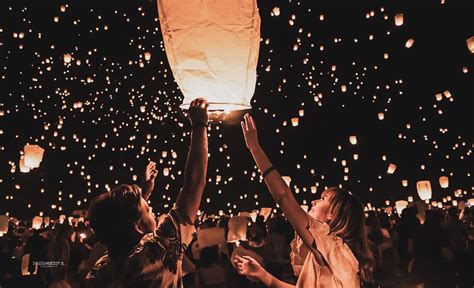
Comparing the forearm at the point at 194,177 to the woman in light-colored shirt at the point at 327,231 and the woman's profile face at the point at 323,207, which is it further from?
the woman's profile face at the point at 323,207

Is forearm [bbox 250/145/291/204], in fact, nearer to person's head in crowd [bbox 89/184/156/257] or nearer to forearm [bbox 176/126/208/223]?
forearm [bbox 176/126/208/223]

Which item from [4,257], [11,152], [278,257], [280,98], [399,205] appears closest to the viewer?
[4,257]

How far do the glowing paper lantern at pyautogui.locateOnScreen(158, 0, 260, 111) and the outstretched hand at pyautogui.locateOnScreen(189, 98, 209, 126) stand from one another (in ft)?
0.39

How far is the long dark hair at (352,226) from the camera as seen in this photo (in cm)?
274

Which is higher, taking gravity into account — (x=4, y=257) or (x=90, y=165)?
(x=90, y=165)

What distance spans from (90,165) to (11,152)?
6518mm

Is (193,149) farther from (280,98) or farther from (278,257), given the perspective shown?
(280,98)

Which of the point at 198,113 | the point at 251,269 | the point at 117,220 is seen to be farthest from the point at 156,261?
the point at 251,269

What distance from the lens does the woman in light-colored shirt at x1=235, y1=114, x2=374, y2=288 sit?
103 inches

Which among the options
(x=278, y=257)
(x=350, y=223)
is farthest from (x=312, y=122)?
(x=350, y=223)

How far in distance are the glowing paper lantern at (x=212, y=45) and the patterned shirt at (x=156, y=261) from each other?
600mm

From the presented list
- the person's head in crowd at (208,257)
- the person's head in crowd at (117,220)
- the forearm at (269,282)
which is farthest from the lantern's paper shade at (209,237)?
the person's head in crowd at (117,220)

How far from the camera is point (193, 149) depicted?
2.11 meters

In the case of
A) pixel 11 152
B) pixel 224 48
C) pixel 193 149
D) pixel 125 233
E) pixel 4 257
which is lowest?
pixel 4 257
